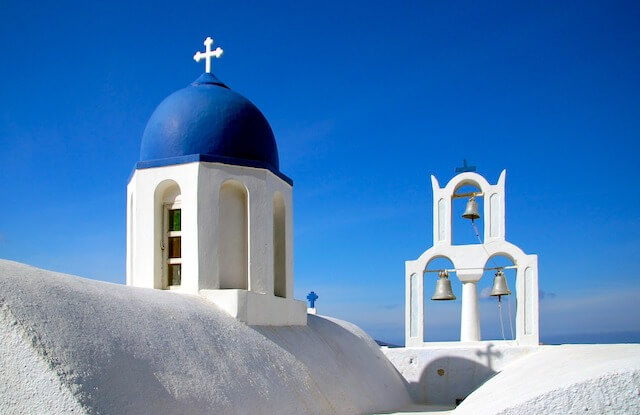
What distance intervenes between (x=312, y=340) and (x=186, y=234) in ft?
7.93

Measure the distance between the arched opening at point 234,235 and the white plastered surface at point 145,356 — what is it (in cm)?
95

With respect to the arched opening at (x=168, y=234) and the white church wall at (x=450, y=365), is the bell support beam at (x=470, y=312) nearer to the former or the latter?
the white church wall at (x=450, y=365)

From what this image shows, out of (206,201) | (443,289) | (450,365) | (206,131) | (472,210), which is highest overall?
(206,131)

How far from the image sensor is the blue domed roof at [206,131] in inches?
371

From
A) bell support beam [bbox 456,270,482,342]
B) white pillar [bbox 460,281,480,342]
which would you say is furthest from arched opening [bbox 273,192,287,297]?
white pillar [bbox 460,281,480,342]

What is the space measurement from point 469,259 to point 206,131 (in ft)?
18.7

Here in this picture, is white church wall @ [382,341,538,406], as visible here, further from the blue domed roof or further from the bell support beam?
the blue domed roof

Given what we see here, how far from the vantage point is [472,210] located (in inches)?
501

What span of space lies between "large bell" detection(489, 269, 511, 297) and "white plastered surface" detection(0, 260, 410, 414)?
377 cm

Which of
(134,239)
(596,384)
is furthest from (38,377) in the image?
(134,239)

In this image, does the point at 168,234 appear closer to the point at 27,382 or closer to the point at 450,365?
the point at 27,382

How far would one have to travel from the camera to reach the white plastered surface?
5070 mm

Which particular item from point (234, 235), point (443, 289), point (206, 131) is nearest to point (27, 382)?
point (234, 235)

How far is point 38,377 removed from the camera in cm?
501
